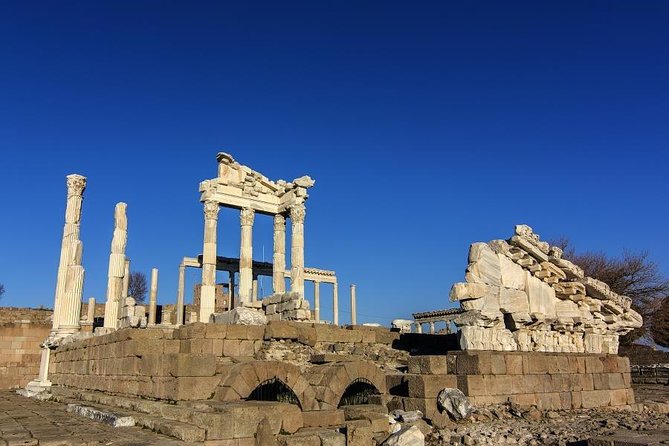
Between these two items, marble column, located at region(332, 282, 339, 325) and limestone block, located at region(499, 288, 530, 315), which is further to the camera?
marble column, located at region(332, 282, 339, 325)

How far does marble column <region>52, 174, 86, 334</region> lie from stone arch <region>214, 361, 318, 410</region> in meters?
13.8

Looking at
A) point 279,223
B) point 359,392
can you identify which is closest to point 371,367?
point 359,392

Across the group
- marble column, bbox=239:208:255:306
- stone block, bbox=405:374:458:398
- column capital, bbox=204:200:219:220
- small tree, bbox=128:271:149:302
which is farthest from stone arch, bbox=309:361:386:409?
small tree, bbox=128:271:149:302

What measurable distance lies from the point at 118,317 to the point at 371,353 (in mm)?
11639

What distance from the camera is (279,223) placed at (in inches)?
1137

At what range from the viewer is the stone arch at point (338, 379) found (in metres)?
9.65

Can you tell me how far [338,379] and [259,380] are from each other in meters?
1.45

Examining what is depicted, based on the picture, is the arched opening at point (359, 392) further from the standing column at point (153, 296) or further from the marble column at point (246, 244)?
the standing column at point (153, 296)

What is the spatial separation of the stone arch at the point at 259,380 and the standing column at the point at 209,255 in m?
16.1

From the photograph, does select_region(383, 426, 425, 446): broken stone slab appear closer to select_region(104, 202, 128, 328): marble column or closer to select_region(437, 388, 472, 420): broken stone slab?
select_region(437, 388, 472, 420): broken stone slab

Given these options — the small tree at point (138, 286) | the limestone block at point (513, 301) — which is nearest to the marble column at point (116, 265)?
the limestone block at point (513, 301)

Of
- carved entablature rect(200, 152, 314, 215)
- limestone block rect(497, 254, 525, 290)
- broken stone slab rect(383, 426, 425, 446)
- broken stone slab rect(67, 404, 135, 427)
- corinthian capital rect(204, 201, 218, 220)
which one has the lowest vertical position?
broken stone slab rect(383, 426, 425, 446)

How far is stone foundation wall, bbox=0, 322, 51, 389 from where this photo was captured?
84.4 ft

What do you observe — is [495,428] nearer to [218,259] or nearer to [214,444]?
[214,444]
